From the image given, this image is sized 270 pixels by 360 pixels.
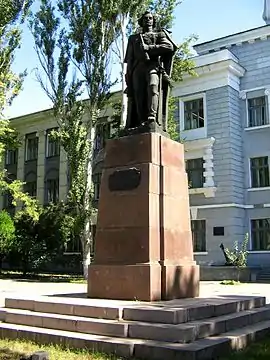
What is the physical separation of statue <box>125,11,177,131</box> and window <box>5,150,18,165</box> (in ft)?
90.2

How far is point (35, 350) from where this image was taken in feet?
19.5

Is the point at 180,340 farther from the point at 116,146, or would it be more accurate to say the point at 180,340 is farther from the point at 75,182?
the point at 75,182

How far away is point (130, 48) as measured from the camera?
28.8 ft

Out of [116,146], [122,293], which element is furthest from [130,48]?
[122,293]

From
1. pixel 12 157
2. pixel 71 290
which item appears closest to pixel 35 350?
pixel 71 290

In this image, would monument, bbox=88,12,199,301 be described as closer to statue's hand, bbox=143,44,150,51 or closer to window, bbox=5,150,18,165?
statue's hand, bbox=143,44,150,51

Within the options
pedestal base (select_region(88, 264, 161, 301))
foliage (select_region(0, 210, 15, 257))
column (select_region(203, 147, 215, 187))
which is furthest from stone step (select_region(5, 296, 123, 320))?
column (select_region(203, 147, 215, 187))

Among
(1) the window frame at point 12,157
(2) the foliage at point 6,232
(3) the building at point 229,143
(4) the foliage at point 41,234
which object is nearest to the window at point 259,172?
(3) the building at point 229,143

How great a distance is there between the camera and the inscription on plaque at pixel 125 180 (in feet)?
26.0

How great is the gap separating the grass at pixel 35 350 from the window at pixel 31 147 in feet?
92.5

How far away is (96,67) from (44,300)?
1569 centimetres

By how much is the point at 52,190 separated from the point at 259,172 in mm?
14065

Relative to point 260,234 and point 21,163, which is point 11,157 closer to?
point 21,163

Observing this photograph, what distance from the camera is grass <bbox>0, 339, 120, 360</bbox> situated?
18.1 ft
